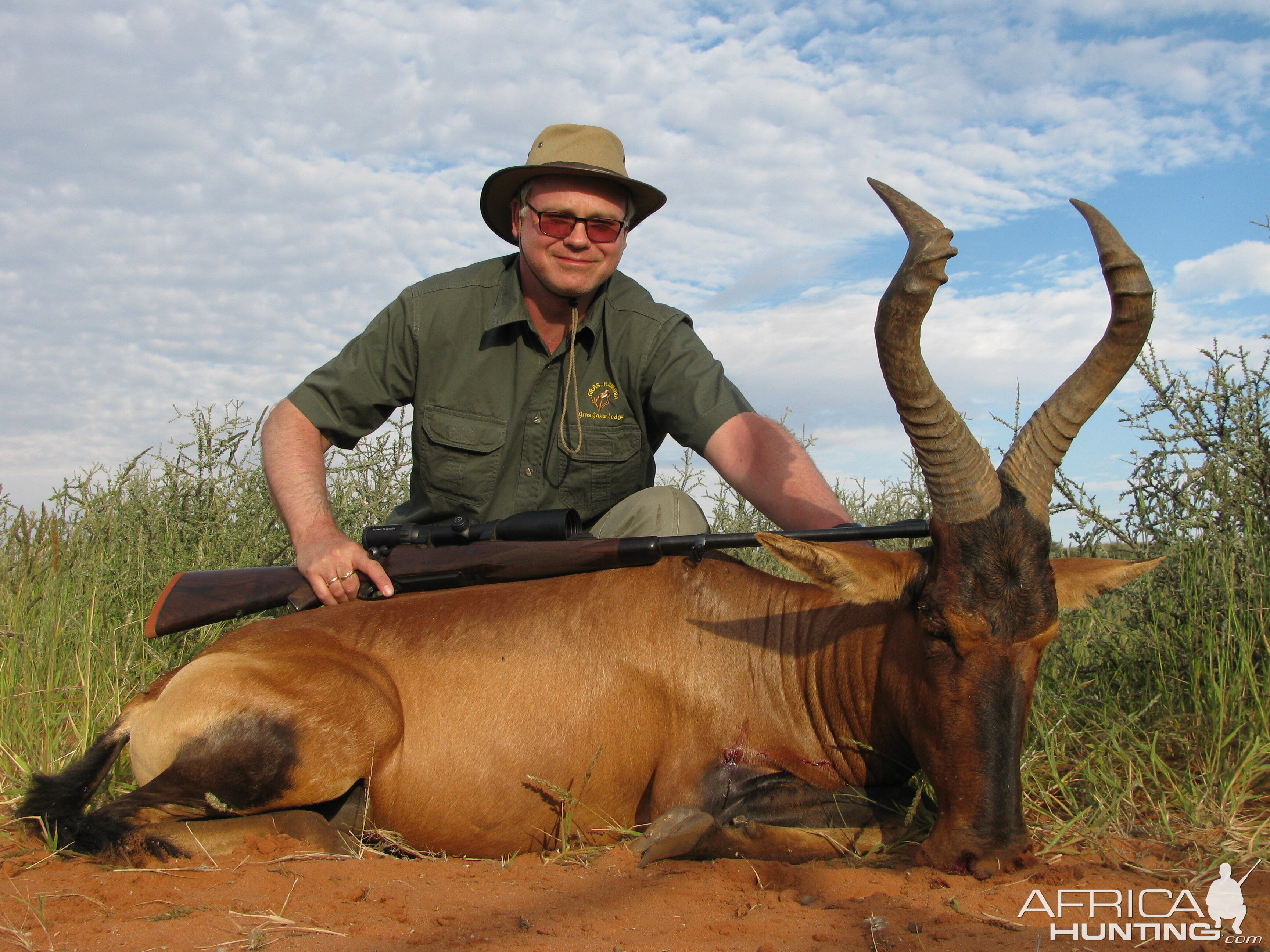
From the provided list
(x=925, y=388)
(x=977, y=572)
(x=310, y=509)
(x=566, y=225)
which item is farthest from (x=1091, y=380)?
(x=310, y=509)

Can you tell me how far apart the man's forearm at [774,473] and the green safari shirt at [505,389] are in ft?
1.34

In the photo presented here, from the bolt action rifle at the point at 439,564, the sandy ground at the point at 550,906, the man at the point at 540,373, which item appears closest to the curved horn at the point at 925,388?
the bolt action rifle at the point at 439,564

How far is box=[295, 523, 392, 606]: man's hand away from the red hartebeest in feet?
0.35

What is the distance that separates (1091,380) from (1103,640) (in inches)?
81.3

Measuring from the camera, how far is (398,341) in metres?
5.89

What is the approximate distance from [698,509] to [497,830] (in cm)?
208

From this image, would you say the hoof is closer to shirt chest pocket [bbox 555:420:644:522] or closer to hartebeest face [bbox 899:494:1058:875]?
hartebeest face [bbox 899:494:1058:875]

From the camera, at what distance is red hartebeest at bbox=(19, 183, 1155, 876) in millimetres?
3438

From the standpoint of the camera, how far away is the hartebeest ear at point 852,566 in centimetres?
363

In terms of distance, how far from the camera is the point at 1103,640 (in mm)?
5281

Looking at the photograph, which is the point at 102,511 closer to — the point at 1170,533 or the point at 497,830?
the point at 497,830

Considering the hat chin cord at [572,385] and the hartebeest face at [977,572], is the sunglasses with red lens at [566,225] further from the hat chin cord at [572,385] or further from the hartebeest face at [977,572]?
the hartebeest face at [977,572]

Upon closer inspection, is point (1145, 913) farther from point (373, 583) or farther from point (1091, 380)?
point (373, 583)

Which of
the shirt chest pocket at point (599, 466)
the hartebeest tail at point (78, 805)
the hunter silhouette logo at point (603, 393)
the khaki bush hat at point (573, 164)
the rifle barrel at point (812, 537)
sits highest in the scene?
the khaki bush hat at point (573, 164)
